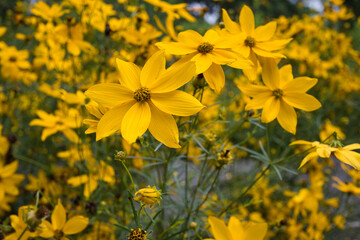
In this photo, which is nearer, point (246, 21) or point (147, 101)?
point (147, 101)

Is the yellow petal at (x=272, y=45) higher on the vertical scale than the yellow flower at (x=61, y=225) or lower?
higher

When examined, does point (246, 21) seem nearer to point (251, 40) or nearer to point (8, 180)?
point (251, 40)

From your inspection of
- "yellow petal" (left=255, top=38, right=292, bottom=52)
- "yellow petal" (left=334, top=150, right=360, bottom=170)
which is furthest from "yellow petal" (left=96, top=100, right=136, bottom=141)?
"yellow petal" (left=334, top=150, right=360, bottom=170)

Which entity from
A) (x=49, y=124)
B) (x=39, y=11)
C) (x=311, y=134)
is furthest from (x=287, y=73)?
(x=311, y=134)

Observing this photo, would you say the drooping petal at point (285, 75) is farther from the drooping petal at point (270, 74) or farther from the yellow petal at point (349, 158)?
the yellow petal at point (349, 158)

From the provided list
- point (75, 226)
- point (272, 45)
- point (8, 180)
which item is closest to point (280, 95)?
point (272, 45)

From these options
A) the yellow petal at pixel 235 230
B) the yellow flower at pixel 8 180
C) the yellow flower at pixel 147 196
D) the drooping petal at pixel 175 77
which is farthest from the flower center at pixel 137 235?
the yellow flower at pixel 8 180

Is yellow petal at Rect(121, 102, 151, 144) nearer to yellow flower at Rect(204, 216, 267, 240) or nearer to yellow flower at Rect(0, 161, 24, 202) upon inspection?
yellow flower at Rect(204, 216, 267, 240)

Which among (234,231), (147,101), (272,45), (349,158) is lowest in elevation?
(234,231)
